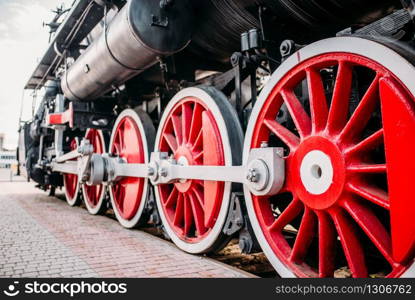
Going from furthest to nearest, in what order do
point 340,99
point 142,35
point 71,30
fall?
point 71,30, point 142,35, point 340,99

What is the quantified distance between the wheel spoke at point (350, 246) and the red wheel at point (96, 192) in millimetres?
3285

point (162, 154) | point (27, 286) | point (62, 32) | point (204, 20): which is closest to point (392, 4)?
point (204, 20)

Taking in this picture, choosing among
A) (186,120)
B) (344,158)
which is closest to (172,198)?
(186,120)

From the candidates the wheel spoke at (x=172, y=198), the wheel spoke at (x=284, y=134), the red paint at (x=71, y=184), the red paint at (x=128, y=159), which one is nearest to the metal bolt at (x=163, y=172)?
the wheel spoke at (x=172, y=198)

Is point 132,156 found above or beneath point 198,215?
above

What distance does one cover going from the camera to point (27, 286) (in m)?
1.70

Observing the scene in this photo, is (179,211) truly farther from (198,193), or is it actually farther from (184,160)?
(184,160)

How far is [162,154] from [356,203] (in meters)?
1.71

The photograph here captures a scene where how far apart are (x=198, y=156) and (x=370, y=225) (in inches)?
54.7

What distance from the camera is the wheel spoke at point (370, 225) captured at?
1.48 m

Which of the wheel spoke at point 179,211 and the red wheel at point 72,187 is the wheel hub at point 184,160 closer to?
the wheel spoke at point 179,211

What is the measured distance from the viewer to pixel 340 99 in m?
1.67

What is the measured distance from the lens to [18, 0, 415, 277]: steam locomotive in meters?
1.50

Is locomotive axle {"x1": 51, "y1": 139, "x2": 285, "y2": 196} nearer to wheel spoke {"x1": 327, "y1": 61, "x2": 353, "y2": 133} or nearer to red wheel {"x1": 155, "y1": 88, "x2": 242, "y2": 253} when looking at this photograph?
red wheel {"x1": 155, "y1": 88, "x2": 242, "y2": 253}
